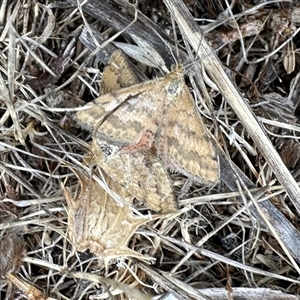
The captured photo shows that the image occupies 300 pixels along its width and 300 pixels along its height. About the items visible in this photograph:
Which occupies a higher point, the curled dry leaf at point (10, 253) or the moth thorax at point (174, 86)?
the moth thorax at point (174, 86)

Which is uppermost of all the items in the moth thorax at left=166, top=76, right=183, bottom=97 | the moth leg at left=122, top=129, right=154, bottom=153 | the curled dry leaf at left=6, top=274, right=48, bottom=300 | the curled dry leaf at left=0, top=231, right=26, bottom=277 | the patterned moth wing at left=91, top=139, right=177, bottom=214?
the moth thorax at left=166, top=76, right=183, bottom=97

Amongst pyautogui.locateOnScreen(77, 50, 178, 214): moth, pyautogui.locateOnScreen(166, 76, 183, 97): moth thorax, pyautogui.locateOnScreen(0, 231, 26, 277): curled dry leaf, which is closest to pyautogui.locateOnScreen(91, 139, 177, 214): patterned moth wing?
pyautogui.locateOnScreen(77, 50, 178, 214): moth

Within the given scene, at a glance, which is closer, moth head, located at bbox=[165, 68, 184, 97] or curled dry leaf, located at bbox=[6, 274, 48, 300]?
moth head, located at bbox=[165, 68, 184, 97]

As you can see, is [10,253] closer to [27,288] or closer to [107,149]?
[27,288]

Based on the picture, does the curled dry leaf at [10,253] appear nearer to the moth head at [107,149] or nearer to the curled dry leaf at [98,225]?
the curled dry leaf at [98,225]

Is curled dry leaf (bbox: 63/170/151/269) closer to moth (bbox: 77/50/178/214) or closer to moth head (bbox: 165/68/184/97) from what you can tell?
moth (bbox: 77/50/178/214)

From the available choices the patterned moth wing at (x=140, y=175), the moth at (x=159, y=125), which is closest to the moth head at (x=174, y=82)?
the moth at (x=159, y=125)
